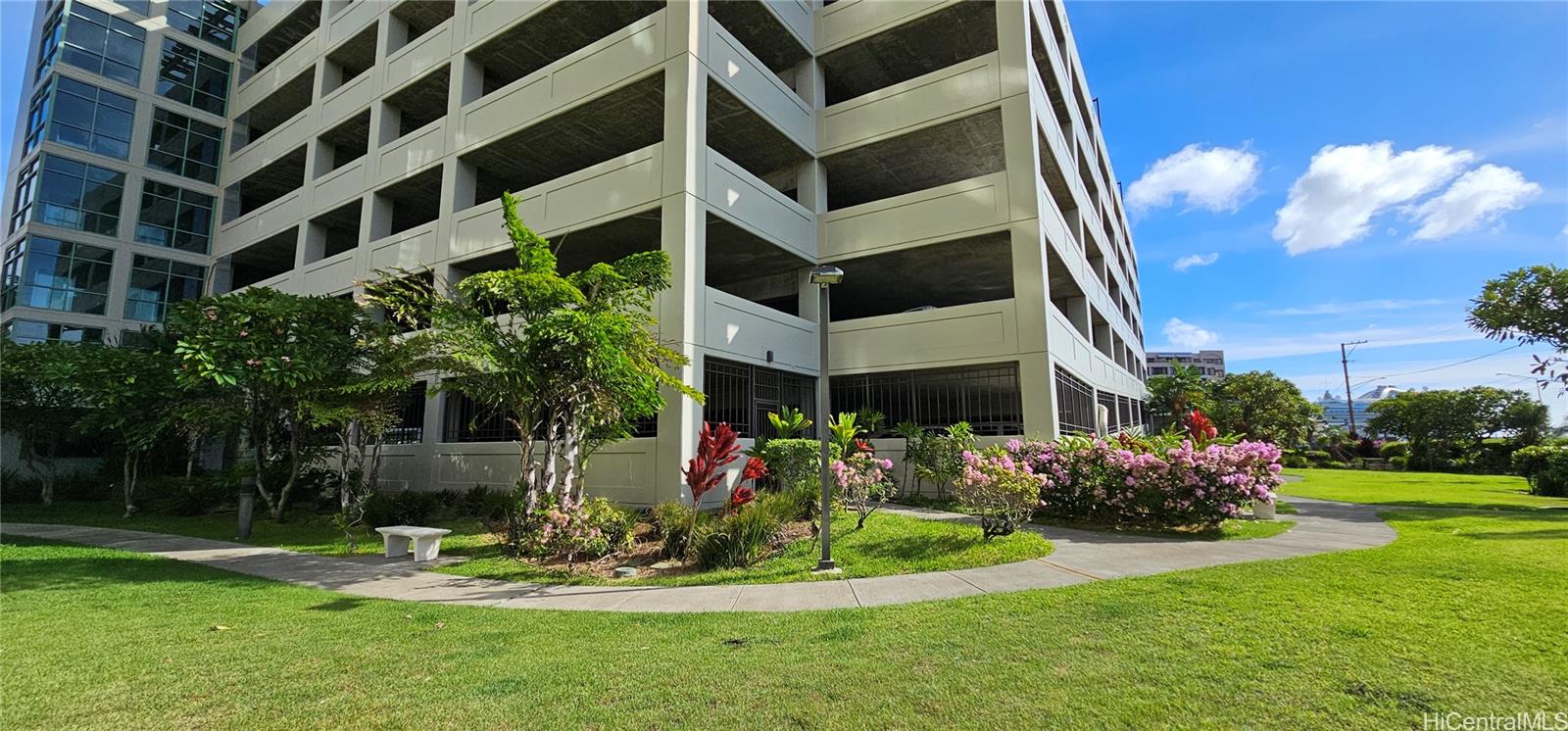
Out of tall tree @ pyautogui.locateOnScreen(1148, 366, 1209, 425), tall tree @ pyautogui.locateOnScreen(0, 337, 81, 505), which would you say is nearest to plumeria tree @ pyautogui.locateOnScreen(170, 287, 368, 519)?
tall tree @ pyautogui.locateOnScreen(0, 337, 81, 505)

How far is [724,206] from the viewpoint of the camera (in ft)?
45.2

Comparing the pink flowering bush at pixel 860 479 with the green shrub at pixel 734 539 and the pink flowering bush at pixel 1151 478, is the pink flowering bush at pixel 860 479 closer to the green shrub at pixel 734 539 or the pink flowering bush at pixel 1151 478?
the green shrub at pixel 734 539

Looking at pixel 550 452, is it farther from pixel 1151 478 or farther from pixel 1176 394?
pixel 1176 394

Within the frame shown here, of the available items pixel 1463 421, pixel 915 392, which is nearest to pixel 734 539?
pixel 915 392

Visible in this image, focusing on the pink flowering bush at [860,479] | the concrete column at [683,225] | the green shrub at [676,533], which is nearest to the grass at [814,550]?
the pink flowering bush at [860,479]

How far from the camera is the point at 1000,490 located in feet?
29.9

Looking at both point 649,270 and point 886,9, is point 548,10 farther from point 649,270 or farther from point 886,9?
point 649,270

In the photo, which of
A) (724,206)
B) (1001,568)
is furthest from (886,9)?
(1001,568)

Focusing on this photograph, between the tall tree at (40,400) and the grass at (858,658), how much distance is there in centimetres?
1151

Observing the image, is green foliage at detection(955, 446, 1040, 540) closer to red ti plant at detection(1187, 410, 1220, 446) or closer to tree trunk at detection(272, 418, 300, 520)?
red ti plant at detection(1187, 410, 1220, 446)

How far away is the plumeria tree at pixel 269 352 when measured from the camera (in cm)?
1150

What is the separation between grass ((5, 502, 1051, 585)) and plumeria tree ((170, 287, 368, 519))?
2513 millimetres

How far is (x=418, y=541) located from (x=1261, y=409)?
→ 4250cm

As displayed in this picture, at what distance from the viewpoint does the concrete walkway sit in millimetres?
6715
